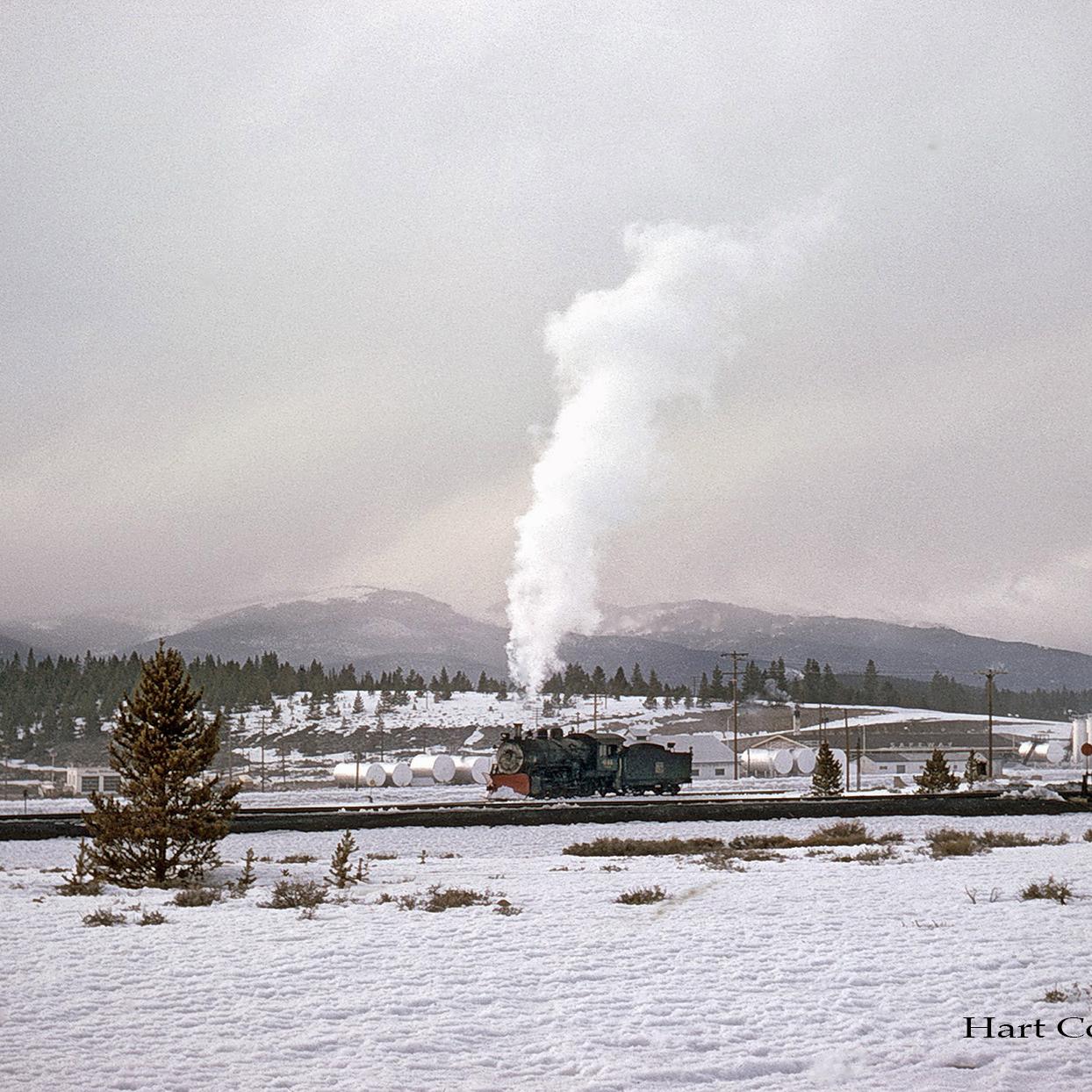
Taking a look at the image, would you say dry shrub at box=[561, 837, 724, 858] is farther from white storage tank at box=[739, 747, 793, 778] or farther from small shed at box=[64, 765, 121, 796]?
white storage tank at box=[739, 747, 793, 778]

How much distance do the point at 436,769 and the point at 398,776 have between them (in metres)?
2.85

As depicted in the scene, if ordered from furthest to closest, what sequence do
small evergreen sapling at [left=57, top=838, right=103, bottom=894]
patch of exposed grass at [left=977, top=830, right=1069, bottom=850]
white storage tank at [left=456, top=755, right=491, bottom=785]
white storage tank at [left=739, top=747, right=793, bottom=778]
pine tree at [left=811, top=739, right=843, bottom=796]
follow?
white storage tank at [left=739, top=747, right=793, bottom=778] → white storage tank at [left=456, top=755, right=491, bottom=785] → pine tree at [left=811, top=739, right=843, bottom=796] → patch of exposed grass at [left=977, top=830, right=1069, bottom=850] → small evergreen sapling at [left=57, top=838, right=103, bottom=894]

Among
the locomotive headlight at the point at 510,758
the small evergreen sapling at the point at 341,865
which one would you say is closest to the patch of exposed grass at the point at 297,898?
the small evergreen sapling at the point at 341,865

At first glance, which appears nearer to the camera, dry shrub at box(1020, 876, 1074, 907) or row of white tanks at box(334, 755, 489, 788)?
dry shrub at box(1020, 876, 1074, 907)

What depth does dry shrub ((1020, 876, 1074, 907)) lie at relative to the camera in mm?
15558

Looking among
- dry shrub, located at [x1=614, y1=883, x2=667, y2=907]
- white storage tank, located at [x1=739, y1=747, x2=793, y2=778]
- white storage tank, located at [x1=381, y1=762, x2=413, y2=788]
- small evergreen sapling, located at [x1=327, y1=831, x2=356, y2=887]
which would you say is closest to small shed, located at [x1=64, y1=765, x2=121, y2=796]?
white storage tank, located at [x1=381, y1=762, x2=413, y2=788]

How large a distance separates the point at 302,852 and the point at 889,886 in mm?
17838

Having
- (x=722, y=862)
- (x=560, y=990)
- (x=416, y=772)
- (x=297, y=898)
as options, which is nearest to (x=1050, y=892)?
(x=722, y=862)

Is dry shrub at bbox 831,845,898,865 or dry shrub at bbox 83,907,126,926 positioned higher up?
dry shrub at bbox 83,907,126,926

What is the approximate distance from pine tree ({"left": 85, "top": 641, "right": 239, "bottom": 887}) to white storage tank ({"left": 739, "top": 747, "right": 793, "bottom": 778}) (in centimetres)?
7466

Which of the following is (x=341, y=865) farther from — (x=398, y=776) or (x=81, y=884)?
(x=398, y=776)

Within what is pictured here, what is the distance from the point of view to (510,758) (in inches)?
1934

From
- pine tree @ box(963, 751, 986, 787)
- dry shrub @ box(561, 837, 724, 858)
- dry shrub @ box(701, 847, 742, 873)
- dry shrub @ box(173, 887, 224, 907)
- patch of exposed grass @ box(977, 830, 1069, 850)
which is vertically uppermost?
dry shrub @ box(173, 887, 224, 907)

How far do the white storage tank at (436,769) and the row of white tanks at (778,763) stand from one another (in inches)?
1129
